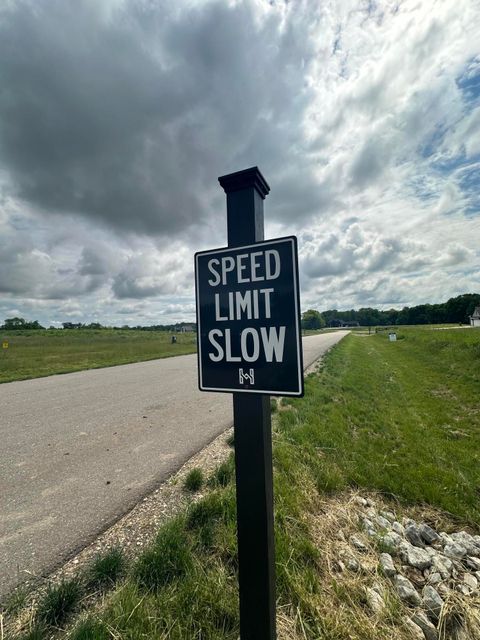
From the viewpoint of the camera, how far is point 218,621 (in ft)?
6.10

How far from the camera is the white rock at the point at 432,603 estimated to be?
2000 millimetres

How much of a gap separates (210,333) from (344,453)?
148 inches

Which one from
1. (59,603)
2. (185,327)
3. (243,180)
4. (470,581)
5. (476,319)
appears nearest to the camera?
(243,180)

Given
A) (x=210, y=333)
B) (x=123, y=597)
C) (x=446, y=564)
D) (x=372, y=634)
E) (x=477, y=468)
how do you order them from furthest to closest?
(x=477, y=468) < (x=446, y=564) < (x=123, y=597) < (x=372, y=634) < (x=210, y=333)

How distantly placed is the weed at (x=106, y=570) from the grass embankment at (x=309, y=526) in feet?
0.23

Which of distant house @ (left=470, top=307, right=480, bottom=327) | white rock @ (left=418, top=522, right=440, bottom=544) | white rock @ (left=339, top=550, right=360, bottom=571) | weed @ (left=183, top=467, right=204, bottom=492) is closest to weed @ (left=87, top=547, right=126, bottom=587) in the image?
weed @ (left=183, top=467, right=204, bottom=492)

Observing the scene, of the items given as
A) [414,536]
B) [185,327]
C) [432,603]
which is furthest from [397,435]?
[185,327]

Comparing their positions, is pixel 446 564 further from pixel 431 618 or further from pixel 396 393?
pixel 396 393

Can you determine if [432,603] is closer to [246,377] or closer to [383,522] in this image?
[383,522]

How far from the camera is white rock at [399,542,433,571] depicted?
242 cm

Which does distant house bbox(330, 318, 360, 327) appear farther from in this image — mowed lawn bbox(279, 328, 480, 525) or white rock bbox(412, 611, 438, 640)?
white rock bbox(412, 611, 438, 640)

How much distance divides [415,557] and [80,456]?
14.3ft

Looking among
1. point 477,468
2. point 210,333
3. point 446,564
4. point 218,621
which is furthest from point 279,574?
point 477,468

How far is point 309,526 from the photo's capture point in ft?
8.95
